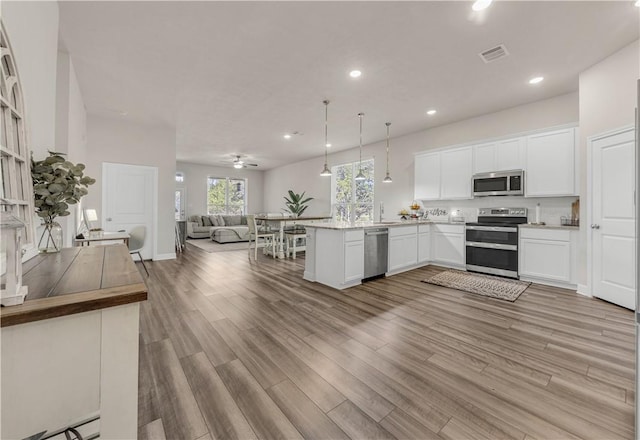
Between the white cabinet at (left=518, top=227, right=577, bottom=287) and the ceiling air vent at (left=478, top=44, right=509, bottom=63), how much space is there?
8.13 feet

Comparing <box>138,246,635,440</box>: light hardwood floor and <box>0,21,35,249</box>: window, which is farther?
<box>138,246,635,440</box>: light hardwood floor

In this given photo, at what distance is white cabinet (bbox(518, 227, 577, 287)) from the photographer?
3.62 m

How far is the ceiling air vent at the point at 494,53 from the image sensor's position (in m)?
2.83

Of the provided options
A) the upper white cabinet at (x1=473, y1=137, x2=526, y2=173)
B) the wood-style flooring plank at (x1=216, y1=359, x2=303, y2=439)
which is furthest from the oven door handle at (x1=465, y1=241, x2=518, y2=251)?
the wood-style flooring plank at (x1=216, y1=359, x2=303, y2=439)

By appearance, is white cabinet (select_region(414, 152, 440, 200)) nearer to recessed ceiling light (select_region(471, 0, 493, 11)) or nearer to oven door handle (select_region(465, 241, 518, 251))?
oven door handle (select_region(465, 241, 518, 251))

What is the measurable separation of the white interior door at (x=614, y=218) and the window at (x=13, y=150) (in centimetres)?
500

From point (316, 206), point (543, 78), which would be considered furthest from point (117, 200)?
point (543, 78)

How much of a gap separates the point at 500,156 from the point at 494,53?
207 centimetres

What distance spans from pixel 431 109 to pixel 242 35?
3.29 metres

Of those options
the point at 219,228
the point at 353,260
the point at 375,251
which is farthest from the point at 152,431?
the point at 219,228

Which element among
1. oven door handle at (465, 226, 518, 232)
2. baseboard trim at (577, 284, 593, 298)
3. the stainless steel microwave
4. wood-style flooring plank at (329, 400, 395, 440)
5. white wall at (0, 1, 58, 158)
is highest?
white wall at (0, 1, 58, 158)

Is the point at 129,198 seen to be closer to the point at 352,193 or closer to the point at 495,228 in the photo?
the point at 352,193

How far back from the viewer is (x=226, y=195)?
35.4ft

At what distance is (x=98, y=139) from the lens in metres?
5.01
